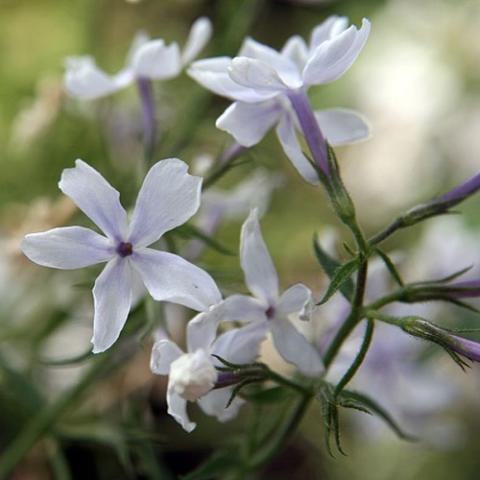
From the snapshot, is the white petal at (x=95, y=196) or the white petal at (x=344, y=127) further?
the white petal at (x=344, y=127)

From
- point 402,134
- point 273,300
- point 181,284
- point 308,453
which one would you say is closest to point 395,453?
point 308,453

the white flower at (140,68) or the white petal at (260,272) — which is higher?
the white flower at (140,68)

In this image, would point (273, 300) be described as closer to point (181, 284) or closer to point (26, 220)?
point (181, 284)

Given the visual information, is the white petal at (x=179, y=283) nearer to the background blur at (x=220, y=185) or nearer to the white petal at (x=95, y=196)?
the white petal at (x=95, y=196)

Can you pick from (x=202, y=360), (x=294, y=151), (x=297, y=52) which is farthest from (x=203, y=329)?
(x=297, y=52)

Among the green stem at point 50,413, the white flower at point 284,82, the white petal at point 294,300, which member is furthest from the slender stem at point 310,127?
the green stem at point 50,413

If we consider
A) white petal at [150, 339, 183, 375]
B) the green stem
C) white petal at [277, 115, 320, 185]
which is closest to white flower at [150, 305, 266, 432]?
white petal at [150, 339, 183, 375]
